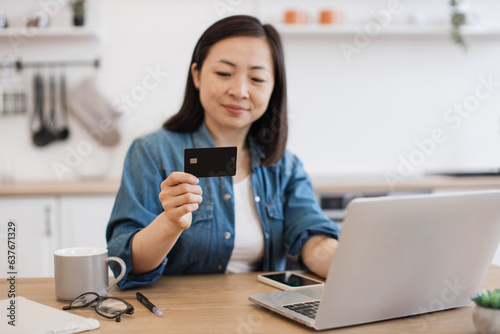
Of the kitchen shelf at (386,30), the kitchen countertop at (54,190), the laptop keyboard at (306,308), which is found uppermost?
the kitchen shelf at (386,30)

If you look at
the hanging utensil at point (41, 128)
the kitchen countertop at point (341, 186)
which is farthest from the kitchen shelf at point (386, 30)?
the hanging utensil at point (41, 128)

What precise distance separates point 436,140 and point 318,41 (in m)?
0.96

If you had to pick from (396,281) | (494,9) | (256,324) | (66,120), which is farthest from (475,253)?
(494,9)

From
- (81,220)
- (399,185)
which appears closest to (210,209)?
(81,220)

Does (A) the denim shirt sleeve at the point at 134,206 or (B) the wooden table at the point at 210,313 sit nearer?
(B) the wooden table at the point at 210,313

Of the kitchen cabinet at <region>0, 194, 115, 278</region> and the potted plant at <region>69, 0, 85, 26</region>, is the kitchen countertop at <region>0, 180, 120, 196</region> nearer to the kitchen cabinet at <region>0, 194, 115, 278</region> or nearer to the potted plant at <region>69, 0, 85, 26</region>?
the kitchen cabinet at <region>0, 194, 115, 278</region>

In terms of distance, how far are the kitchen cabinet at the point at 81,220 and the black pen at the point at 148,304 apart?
1548 mm

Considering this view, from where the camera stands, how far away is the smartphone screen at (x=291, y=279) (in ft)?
3.75

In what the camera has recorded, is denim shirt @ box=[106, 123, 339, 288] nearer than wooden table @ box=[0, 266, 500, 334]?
No

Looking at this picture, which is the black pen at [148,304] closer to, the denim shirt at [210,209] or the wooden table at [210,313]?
the wooden table at [210,313]

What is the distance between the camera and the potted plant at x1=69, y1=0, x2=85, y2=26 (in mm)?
2883

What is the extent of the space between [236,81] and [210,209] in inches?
13.8

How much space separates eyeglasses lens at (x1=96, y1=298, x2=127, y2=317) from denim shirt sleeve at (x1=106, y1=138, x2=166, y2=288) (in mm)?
128

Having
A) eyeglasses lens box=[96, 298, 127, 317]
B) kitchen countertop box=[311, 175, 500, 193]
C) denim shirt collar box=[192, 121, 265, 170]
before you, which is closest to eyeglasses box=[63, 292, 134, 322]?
eyeglasses lens box=[96, 298, 127, 317]
